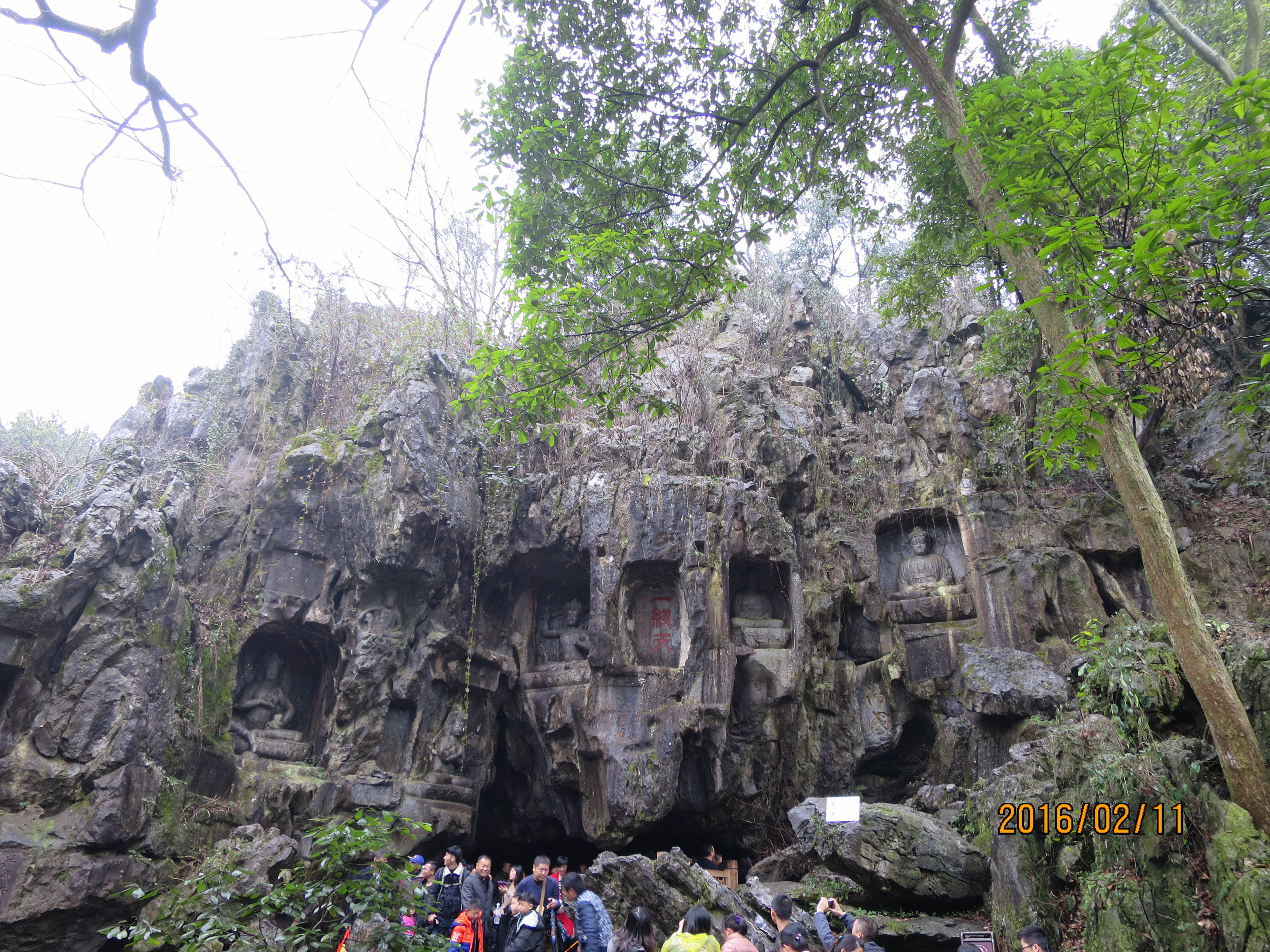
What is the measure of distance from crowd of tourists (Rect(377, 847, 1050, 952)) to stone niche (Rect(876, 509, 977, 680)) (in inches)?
256

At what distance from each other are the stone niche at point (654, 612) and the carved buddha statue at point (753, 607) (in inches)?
47.8

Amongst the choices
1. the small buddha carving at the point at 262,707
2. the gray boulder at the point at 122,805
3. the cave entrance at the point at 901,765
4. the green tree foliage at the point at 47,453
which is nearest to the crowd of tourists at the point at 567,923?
the gray boulder at the point at 122,805

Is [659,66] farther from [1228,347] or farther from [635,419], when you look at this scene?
[1228,347]

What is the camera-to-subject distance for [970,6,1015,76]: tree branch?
7230mm

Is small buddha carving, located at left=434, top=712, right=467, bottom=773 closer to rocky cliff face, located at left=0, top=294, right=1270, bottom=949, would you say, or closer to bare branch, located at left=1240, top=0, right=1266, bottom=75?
rocky cliff face, located at left=0, top=294, right=1270, bottom=949

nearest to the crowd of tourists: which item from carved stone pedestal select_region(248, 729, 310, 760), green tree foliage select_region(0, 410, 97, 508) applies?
carved stone pedestal select_region(248, 729, 310, 760)

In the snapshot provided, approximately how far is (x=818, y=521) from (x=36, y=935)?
13321 millimetres

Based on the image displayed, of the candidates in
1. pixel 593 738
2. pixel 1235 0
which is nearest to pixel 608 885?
pixel 593 738

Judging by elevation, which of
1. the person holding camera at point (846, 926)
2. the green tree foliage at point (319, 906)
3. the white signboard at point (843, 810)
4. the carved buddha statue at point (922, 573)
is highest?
the carved buddha statue at point (922, 573)

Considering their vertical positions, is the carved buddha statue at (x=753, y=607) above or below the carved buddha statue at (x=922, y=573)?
below

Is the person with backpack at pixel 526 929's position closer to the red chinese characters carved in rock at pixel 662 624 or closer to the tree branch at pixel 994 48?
the red chinese characters carved in rock at pixel 662 624

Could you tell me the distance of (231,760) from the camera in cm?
1101

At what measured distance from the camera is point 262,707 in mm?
12281

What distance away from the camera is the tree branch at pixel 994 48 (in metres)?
7.23
